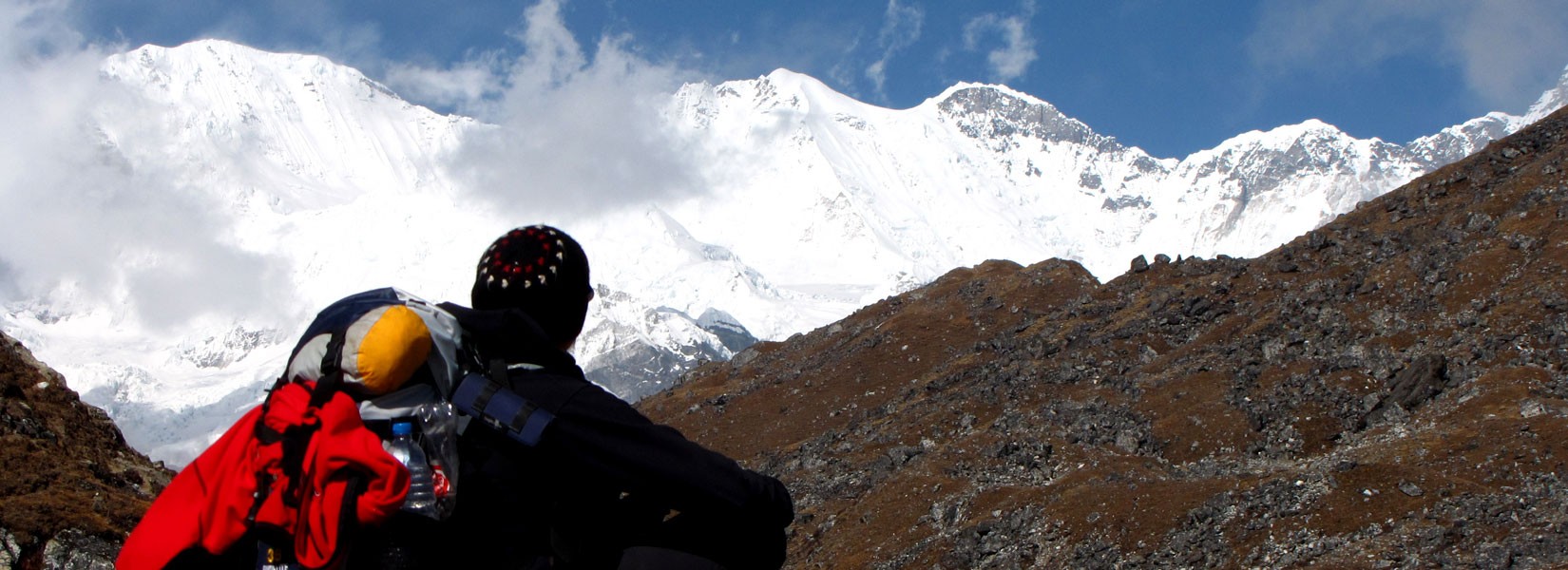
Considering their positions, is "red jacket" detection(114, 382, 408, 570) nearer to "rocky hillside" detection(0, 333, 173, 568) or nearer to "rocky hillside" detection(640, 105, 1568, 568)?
"rocky hillside" detection(0, 333, 173, 568)

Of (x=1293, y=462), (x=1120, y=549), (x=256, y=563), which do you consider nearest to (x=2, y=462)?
(x=256, y=563)

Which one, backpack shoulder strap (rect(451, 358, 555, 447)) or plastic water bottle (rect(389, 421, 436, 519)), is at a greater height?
backpack shoulder strap (rect(451, 358, 555, 447))

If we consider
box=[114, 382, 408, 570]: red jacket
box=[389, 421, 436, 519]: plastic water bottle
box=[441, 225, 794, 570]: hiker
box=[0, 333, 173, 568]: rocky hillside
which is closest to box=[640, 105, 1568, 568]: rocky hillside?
box=[441, 225, 794, 570]: hiker

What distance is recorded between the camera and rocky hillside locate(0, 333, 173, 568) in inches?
328

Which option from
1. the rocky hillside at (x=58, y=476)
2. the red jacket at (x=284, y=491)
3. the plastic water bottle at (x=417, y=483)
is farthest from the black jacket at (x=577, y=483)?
the rocky hillside at (x=58, y=476)

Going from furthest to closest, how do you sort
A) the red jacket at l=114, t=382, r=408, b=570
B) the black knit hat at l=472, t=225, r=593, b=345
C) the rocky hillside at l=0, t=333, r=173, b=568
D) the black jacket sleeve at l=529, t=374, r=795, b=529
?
the rocky hillside at l=0, t=333, r=173, b=568, the black knit hat at l=472, t=225, r=593, b=345, the black jacket sleeve at l=529, t=374, r=795, b=529, the red jacket at l=114, t=382, r=408, b=570

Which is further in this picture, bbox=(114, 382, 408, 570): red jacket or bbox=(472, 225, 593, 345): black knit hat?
bbox=(472, 225, 593, 345): black knit hat

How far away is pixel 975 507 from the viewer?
97.8ft

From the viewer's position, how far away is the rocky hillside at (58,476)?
8.32 m

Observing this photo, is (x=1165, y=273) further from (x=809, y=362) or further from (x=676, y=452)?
(x=676, y=452)

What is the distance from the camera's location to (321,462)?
14.5ft

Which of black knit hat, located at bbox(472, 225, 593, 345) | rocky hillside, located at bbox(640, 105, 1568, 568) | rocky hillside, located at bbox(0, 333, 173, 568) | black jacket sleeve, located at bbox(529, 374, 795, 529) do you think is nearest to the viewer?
black jacket sleeve, located at bbox(529, 374, 795, 529)

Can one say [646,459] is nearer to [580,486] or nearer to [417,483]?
[580,486]

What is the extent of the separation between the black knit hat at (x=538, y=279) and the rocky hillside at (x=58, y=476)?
16.7 ft
